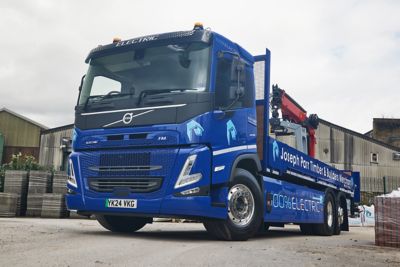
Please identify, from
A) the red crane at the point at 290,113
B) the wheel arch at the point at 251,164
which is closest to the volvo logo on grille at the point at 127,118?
the wheel arch at the point at 251,164

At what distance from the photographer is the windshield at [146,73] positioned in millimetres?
7109

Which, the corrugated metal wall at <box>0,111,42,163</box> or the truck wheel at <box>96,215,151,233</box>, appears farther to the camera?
the corrugated metal wall at <box>0,111,42,163</box>

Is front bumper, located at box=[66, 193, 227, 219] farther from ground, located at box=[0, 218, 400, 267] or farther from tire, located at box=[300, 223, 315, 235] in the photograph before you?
tire, located at box=[300, 223, 315, 235]

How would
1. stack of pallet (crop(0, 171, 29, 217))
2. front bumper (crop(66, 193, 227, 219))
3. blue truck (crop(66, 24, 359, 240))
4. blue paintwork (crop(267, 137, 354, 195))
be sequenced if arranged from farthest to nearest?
stack of pallet (crop(0, 171, 29, 217)) → blue paintwork (crop(267, 137, 354, 195)) → blue truck (crop(66, 24, 359, 240)) → front bumper (crop(66, 193, 227, 219))

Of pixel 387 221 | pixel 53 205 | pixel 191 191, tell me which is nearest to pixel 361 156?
pixel 53 205

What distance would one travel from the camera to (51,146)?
37250mm

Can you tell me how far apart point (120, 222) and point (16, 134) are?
112 ft

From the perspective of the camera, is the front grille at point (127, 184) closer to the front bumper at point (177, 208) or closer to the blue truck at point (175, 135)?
the blue truck at point (175, 135)

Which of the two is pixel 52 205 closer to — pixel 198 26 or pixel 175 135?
pixel 175 135

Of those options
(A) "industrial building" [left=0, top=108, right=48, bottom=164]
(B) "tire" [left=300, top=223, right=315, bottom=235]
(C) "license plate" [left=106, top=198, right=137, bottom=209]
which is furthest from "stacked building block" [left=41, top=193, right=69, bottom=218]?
(A) "industrial building" [left=0, top=108, right=48, bottom=164]

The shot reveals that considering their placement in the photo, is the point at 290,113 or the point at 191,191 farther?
the point at 290,113

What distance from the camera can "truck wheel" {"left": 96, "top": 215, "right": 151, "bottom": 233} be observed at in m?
8.89

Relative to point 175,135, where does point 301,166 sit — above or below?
below

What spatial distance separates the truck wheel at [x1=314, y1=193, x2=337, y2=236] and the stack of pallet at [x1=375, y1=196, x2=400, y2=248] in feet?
7.44
